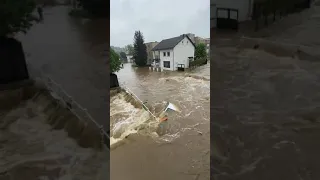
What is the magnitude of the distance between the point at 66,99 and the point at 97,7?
20.3 inches

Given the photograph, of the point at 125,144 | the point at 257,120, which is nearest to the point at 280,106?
the point at 257,120

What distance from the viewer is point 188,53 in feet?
11.8

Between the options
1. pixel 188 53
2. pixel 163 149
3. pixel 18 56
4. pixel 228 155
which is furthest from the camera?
pixel 188 53

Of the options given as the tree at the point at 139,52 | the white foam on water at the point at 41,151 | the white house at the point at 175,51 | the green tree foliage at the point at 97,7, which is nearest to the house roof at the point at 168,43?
the white house at the point at 175,51

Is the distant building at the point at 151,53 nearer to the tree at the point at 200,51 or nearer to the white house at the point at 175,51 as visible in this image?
the white house at the point at 175,51

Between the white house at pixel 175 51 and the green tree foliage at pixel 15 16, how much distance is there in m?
2.47

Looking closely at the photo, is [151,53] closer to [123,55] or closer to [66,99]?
[123,55]

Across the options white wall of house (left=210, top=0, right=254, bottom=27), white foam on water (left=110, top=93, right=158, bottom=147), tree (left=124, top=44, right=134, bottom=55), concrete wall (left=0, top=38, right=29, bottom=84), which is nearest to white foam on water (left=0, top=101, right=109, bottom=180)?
Result: concrete wall (left=0, top=38, right=29, bottom=84)

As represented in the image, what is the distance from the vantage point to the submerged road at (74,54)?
39.0 inches

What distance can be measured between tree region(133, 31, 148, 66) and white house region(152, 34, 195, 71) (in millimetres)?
208

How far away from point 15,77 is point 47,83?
0.46ft

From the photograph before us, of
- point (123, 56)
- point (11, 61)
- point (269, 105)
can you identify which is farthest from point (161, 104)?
point (11, 61)

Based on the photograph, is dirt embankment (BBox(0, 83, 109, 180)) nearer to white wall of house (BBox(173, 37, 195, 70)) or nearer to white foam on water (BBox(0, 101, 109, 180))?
white foam on water (BBox(0, 101, 109, 180))

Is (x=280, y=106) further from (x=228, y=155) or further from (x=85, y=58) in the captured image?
(x=85, y=58)
